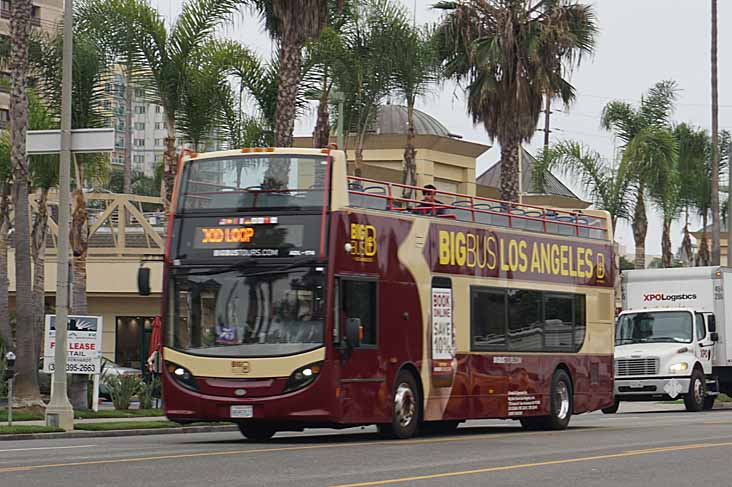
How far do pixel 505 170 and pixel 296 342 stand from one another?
1904cm

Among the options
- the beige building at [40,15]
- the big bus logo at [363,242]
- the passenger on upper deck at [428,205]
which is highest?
the beige building at [40,15]

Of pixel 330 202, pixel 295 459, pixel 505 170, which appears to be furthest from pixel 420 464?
pixel 505 170

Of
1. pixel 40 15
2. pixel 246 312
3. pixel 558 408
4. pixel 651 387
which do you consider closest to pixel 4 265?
pixel 651 387

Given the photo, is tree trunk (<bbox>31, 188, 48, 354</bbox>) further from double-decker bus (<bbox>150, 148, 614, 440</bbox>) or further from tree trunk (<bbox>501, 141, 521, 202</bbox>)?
A: double-decker bus (<bbox>150, 148, 614, 440</bbox>)

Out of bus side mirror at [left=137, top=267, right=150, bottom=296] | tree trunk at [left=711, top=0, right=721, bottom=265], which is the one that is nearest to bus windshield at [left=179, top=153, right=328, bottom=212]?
bus side mirror at [left=137, top=267, right=150, bottom=296]

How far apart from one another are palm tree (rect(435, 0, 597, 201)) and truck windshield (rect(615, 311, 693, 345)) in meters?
4.43

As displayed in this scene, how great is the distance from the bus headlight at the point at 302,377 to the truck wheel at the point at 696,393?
55.5 ft

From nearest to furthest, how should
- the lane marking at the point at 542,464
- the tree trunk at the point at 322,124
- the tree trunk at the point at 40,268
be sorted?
the lane marking at the point at 542,464
the tree trunk at the point at 322,124
the tree trunk at the point at 40,268

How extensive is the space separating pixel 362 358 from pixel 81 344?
387 inches

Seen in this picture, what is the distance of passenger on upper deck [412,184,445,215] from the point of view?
22.1 meters

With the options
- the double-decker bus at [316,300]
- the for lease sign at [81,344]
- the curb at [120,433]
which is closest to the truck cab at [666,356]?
the curb at [120,433]

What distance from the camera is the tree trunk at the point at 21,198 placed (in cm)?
2889

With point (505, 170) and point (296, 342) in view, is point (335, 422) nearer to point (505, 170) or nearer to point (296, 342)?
point (296, 342)

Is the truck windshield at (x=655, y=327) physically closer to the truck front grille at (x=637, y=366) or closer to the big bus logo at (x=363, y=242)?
the truck front grille at (x=637, y=366)
